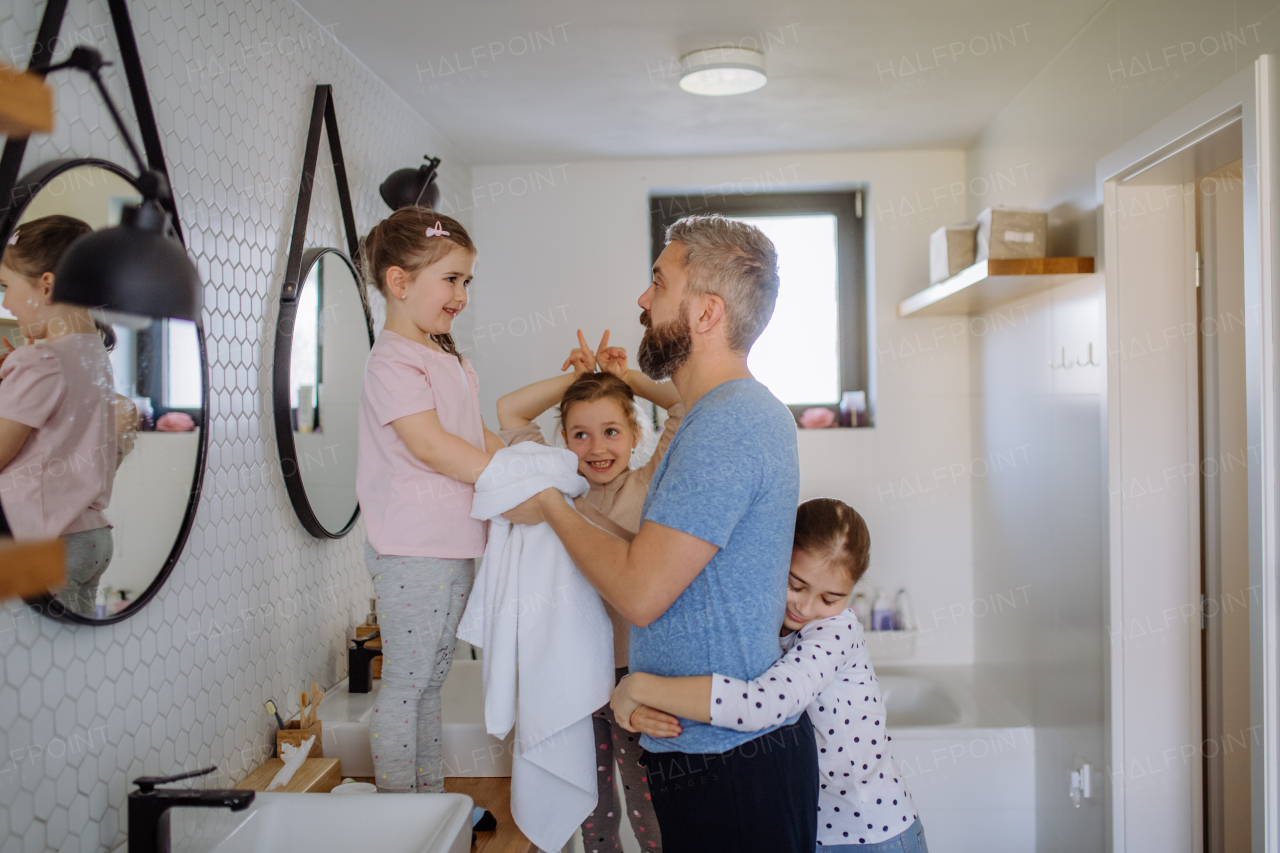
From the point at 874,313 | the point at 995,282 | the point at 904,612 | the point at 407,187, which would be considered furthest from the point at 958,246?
the point at 407,187

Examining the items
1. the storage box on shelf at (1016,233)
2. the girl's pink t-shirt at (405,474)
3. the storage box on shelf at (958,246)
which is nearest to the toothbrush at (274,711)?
the girl's pink t-shirt at (405,474)

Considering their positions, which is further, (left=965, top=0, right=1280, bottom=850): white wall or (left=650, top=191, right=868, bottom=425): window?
(left=650, top=191, right=868, bottom=425): window

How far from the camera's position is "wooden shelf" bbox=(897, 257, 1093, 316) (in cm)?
211

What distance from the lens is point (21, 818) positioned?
3.55 ft

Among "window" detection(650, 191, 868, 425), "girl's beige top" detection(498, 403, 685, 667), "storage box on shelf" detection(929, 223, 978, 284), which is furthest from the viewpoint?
"window" detection(650, 191, 868, 425)

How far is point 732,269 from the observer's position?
3.89ft

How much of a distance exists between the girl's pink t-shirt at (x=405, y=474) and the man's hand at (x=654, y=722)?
1.53 ft

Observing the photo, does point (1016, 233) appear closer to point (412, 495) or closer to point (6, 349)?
point (412, 495)

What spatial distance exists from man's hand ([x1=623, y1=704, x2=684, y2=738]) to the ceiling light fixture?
166 centimetres

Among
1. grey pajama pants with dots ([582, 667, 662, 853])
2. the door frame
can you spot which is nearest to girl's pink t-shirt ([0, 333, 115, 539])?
grey pajama pants with dots ([582, 667, 662, 853])

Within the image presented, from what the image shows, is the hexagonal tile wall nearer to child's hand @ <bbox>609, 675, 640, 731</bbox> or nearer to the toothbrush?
the toothbrush

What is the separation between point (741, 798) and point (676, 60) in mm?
1806

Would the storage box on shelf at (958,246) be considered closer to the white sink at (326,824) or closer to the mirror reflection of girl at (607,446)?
the mirror reflection of girl at (607,446)

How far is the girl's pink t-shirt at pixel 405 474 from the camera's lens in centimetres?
138
